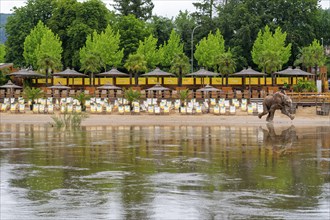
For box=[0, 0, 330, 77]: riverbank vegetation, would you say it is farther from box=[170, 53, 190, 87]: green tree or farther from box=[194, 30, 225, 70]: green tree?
box=[170, 53, 190, 87]: green tree

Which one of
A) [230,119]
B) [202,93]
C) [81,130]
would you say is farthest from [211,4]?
[81,130]

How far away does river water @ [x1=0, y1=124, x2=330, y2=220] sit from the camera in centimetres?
1512

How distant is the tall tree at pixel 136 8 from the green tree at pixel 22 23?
12681 millimetres

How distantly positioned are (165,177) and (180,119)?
26.5 m

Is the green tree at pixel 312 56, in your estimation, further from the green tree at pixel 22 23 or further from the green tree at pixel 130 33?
the green tree at pixel 22 23

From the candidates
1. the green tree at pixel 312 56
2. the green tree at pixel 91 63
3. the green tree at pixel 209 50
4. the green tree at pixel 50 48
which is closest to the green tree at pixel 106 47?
the green tree at pixel 50 48

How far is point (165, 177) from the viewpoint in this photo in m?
19.7

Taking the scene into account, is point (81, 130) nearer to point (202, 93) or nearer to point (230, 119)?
point (230, 119)

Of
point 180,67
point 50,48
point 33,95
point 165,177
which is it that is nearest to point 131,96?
point 33,95

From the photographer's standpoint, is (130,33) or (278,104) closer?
(278,104)

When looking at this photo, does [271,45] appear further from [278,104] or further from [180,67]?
[278,104]

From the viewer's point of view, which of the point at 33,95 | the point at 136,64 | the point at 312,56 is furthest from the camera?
the point at 312,56

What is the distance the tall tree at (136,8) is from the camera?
334ft

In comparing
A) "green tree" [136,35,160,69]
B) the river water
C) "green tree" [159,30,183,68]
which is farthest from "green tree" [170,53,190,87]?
the river water
